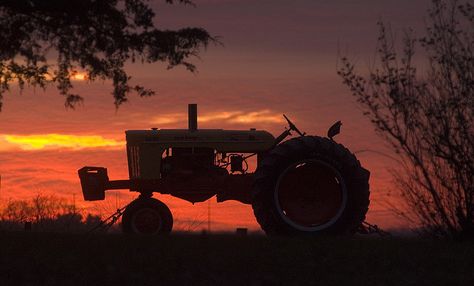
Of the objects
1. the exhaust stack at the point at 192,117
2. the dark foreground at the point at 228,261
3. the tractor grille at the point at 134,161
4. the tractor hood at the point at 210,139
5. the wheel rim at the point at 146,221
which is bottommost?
the dark foreground at the point at 228,261

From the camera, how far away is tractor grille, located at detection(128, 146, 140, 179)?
12.7m

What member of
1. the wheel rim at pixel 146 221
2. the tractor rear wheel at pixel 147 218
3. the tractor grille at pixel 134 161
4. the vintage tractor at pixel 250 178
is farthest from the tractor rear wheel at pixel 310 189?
the tractor grille at pixel 134 161

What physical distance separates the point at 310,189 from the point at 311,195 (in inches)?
3.5

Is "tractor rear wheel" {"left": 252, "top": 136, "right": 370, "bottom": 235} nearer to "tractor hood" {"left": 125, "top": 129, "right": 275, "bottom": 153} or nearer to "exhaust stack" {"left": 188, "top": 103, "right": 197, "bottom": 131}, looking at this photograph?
"tractor hood" {"left": 125, "top": 129, "right": 275, "bottom": 153}

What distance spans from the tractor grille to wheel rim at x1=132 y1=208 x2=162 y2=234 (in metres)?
0.67

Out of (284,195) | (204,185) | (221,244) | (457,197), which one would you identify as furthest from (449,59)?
(221,244)

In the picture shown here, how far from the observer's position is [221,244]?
31.5ft

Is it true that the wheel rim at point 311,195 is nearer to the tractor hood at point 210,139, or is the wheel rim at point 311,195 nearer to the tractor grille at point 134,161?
the tractor hood at point 210,139

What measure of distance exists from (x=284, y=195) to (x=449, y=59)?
3696 mm

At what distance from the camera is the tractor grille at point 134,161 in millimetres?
12711

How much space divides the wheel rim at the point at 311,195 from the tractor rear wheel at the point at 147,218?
7.55 ft

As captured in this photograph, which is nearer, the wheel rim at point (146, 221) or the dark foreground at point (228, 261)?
the dark foreground at point (228, 261)

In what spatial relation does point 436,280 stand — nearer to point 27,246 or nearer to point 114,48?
point 27,246

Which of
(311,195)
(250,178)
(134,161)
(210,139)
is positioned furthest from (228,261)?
(134,161)
